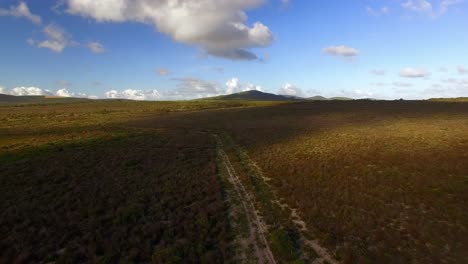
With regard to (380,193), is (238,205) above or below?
below

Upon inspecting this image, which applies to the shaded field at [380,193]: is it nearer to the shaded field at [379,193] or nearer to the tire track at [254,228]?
the shaded field at [379,193]

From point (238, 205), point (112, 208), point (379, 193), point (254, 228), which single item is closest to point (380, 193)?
point (379, 193)

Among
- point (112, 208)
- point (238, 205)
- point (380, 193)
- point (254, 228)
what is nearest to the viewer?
point (254, 228)

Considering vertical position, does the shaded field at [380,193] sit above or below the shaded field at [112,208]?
above

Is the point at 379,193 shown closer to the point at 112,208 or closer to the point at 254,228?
the point at 254,228

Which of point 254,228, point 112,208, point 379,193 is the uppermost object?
point 379,193

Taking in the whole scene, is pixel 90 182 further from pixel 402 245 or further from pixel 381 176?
pixel 381 176

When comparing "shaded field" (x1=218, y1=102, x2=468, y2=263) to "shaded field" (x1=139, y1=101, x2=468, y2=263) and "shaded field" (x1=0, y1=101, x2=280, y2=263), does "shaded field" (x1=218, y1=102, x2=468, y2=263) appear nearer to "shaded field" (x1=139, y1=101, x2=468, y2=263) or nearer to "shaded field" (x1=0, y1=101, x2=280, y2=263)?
"shaded field" (x1=139, y1=101, x2=468, y2=263)

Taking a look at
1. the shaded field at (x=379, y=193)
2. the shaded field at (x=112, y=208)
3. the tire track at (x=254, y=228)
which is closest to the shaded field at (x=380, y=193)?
the shaded field at (x=379, y=193)

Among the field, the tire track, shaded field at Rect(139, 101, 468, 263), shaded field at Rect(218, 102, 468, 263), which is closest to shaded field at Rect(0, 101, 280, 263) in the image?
the field

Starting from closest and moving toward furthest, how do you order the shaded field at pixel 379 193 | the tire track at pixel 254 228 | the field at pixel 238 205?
1. the tire track at pixel 254 228
2. the field at pixel 238 205
3. the shaded field at pixel 379 193

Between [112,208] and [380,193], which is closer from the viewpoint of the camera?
[112,208]
